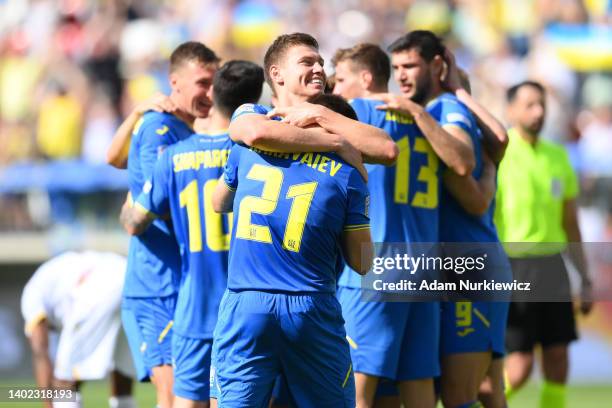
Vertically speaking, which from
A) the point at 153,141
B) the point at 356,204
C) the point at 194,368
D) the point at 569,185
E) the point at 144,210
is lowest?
the point at 194,368

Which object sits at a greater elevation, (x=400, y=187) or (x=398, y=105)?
(x=398, y=105)

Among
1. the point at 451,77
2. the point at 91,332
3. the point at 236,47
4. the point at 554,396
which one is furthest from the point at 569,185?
the point at 236,47

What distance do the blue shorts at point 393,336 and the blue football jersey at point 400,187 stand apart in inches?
7.5

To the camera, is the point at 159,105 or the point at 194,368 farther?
the point at 159,105

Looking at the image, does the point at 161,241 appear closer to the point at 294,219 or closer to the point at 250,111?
the point at 250,111

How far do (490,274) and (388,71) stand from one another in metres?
1.46

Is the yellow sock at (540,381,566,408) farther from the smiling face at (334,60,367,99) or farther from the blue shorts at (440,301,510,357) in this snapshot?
the smiling face at (334,60,367,99)

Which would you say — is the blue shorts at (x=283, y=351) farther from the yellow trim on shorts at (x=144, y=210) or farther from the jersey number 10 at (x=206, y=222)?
the yellow trim on shorts at (x=144, y=210)

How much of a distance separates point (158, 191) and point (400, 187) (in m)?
1.46

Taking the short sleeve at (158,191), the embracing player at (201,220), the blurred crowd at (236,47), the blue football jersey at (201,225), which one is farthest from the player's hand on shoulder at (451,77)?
the blurred crowd at (236,47)

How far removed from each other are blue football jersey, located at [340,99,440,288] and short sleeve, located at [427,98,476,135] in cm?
25

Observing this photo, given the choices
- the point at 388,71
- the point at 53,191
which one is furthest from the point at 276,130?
the point at 53,191

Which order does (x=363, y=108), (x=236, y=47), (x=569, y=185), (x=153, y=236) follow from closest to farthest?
1. (x=363, y=108)
2. (x=153, y=236)
3. (x=569, y=185)
4. (x=236, y=47)

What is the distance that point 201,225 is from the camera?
6.72 metres
